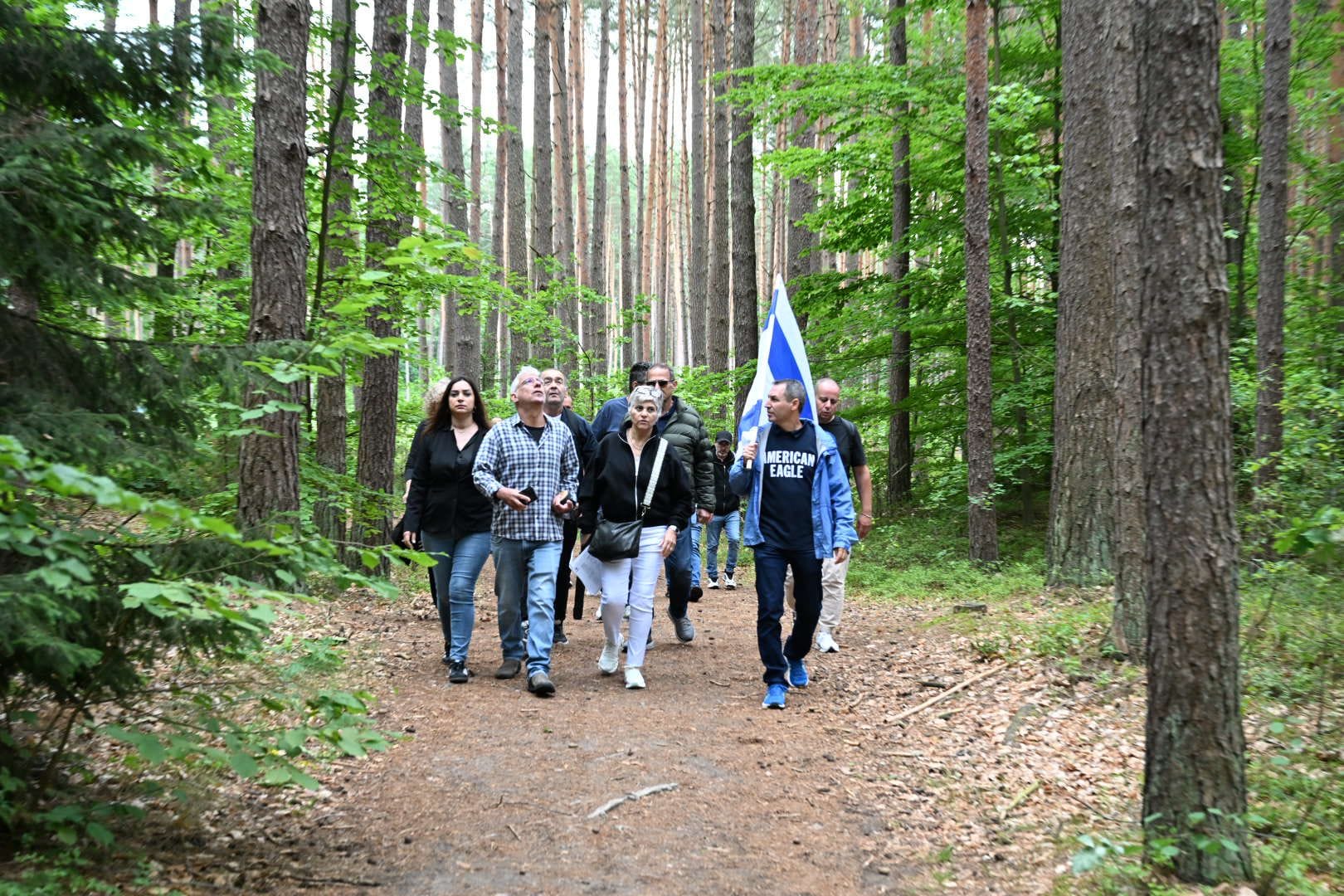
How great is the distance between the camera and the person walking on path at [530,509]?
22.6 ft

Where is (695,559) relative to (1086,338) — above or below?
below

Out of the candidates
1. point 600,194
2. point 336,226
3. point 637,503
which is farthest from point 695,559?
point 600,194

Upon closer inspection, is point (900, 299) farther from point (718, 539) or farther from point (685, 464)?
point (685, 464)

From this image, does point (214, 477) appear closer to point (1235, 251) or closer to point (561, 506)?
point (561, 506)

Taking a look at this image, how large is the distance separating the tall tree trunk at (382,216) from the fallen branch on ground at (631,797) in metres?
5.47

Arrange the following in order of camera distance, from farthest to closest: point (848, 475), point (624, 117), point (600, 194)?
1. point (624, 117)
2. point (600, 194)
3. point (848, 475)

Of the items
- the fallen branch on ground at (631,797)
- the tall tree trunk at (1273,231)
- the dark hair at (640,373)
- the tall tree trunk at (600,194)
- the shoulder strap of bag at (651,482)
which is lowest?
the fallen branch on ground at (631,797)

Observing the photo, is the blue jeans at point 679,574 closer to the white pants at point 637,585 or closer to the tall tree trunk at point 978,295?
the white pants at point 637,585

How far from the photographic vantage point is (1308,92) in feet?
51.4

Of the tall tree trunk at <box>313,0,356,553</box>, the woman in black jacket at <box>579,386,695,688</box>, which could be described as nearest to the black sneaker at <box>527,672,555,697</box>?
the woman in black jacket at <box>579,386,695,688</box>

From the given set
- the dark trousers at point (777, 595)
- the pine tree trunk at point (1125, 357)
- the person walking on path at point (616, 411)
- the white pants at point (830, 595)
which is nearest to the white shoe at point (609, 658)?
the dark trousers at point (777, 595)

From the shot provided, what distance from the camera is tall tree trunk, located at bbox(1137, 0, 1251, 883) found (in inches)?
135

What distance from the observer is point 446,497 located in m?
7.16

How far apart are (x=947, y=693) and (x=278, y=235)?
18.1 ft
